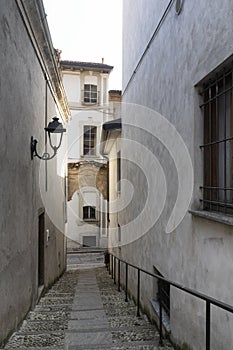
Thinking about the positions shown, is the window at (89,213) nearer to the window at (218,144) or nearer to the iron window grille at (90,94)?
the iron window grille at (90,94)

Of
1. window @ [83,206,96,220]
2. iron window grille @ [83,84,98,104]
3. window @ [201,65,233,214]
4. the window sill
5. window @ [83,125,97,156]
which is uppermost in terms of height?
iron window grille @ [83,84,98,104]

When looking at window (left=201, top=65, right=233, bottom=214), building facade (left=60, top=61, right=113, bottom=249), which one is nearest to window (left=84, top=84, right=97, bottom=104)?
building facade (left=60, top=61, right=113, bottom=249)

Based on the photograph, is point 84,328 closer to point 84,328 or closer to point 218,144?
point 84,328

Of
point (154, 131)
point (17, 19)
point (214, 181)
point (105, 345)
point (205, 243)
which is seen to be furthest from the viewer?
point (154, 131)

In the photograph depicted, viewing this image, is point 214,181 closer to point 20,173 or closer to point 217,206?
point 217,206

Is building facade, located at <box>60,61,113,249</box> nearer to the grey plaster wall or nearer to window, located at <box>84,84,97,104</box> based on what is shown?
window, located at <box>84,84,97,104</box>

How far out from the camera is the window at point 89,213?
23.0 m

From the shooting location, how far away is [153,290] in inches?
226

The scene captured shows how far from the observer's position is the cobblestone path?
3912mm

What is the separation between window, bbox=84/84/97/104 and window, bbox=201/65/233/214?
20.5 meters

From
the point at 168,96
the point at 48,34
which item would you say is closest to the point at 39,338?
the point at 168,96

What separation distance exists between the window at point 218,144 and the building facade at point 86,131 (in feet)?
61.6

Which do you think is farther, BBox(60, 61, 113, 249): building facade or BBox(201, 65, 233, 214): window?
BBox(60, 61, 113, 249): building facade

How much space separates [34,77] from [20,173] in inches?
80.9
